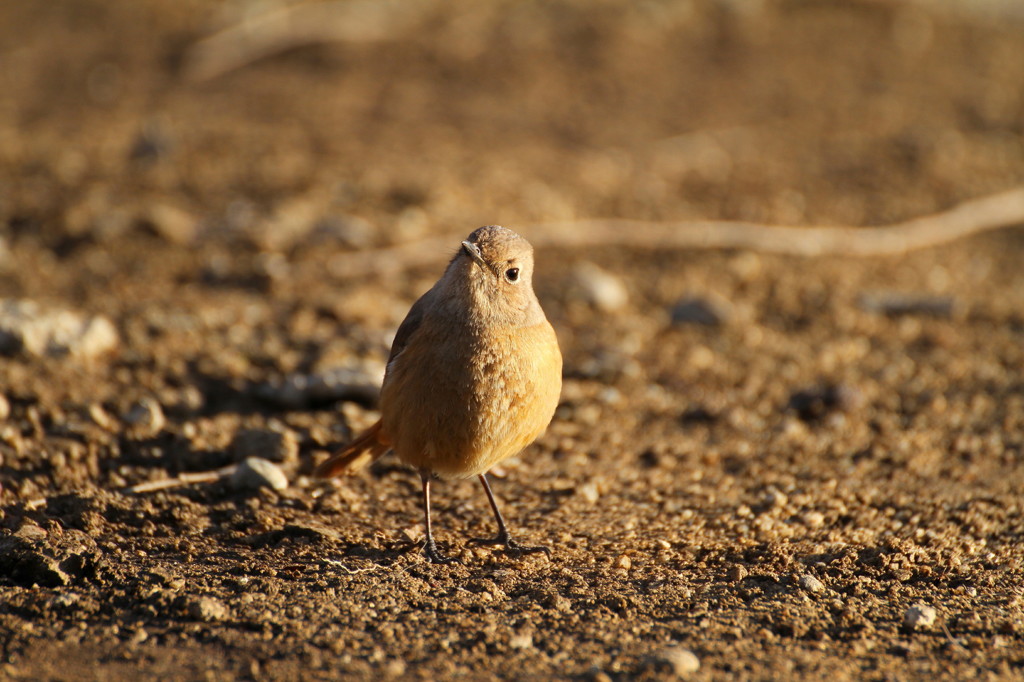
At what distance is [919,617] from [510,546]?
1.53 meters

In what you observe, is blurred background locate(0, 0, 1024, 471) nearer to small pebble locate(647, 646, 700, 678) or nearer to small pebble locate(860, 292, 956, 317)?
small pebble locate(860, 292, 956, 317)

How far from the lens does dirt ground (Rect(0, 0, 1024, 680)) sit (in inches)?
129

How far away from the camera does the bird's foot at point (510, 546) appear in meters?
3.93

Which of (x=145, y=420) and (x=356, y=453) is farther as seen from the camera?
(x=145, y=420)

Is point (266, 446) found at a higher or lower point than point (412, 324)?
lower

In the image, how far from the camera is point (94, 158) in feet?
26.1

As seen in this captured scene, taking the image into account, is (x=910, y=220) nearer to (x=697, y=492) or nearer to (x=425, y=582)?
(x=697, y=492)

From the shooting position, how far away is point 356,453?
4414mm

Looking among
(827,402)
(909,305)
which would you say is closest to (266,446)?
(827,402)

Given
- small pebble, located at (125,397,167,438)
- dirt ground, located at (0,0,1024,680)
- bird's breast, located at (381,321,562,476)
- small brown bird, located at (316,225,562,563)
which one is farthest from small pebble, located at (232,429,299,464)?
bird's breast, located at (381,321,562,476)

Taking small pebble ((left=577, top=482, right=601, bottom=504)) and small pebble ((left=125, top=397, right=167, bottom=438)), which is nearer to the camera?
small pebble ((left=577, top=482, right=601, bottom=504))

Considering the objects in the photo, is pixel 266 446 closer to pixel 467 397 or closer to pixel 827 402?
pixel 467 397

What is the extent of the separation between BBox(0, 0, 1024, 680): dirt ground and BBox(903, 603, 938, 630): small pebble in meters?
0.02

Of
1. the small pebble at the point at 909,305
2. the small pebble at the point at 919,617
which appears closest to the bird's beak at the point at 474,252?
the small pebble at the point at 919,617
